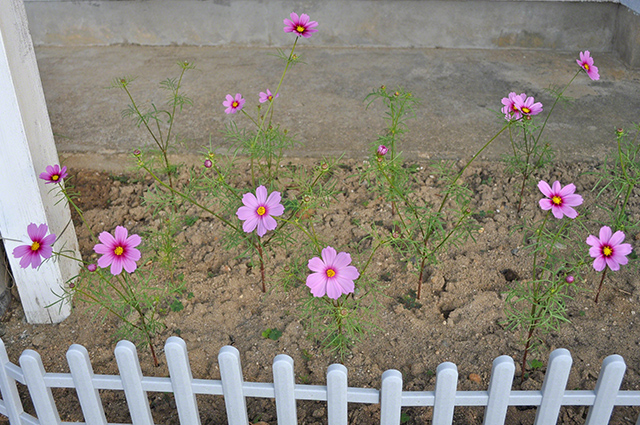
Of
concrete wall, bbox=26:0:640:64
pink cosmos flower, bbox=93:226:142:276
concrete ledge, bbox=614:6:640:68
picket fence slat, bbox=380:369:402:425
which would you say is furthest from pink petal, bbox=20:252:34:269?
concrete ledge, bbox=614:6:640:68

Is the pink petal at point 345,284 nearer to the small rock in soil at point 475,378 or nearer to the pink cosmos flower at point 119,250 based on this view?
the pink cosmos flower at point 119,250

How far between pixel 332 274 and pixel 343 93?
104 inches

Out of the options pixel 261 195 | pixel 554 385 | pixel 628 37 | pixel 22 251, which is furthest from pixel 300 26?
pixel 628 37

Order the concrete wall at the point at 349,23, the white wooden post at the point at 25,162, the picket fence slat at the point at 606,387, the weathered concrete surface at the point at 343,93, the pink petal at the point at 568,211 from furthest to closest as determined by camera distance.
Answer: the concrete wall at the point at 349,23, the weathered concrete surface at the point at 343,93, the white wooden post at the point at 25,162, the pink petal at the point at 568,211, the picket fence slat at the point at 606,387

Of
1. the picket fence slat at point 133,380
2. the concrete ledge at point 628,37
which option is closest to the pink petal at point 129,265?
the picket fence slat at point 133,380

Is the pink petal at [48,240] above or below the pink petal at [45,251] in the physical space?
above

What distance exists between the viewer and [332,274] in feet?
5.44

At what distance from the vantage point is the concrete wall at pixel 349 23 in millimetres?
4750

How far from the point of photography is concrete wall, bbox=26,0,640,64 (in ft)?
15.6

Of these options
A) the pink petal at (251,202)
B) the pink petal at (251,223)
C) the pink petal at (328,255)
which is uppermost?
the pink petal at (251,202)

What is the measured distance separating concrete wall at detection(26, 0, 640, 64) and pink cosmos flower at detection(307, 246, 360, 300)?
3.67 metres

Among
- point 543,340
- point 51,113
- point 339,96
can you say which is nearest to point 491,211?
point 543,340

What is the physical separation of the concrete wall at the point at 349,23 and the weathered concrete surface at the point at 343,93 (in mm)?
115

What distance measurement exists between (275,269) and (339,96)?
1.86 m
